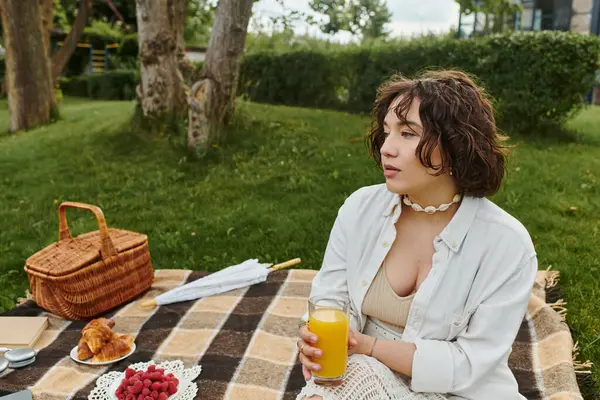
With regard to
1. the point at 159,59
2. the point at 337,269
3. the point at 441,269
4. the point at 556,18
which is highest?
the point at 556,18

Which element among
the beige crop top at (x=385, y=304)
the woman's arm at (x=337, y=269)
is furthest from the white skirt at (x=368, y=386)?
the woman's arm at (x=337, y=269)

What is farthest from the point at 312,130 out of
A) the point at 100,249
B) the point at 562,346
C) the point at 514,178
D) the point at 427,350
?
the point at 427,350

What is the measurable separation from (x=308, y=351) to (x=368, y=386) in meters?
0.24

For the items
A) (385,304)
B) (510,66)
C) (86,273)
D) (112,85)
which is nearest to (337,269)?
(385,304)

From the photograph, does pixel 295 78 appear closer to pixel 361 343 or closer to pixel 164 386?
pixel 164 386

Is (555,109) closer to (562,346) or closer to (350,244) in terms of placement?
(562,346)

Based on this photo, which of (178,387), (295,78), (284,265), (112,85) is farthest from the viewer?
(112,85)

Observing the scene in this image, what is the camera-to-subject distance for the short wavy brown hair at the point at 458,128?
1940 millimetres

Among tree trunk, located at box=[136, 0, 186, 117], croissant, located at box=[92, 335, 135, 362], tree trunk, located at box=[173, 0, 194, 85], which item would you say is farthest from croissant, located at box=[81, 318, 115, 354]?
tree trunk, located at box=[173, 0, 194, 85]

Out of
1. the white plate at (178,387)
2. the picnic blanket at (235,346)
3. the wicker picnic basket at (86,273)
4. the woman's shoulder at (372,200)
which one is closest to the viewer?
the woman's shoulder at (372,200)

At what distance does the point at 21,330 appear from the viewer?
10.4ft

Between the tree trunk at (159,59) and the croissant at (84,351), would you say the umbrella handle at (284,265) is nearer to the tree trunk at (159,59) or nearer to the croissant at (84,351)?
the croissant at (84,351)

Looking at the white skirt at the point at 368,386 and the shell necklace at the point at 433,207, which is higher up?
the shell necklace at the point at 433,207

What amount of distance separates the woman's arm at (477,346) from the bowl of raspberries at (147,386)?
1.17m
